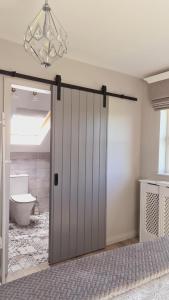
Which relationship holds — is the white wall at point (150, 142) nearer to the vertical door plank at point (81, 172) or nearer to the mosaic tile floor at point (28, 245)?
the vertical door plank at point (81, 172)

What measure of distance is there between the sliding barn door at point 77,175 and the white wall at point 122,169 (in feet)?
0.48

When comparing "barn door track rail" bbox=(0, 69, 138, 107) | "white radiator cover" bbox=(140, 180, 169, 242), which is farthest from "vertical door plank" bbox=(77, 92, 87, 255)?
"white radiator cover" bbox=(140, 180, 169, 242)

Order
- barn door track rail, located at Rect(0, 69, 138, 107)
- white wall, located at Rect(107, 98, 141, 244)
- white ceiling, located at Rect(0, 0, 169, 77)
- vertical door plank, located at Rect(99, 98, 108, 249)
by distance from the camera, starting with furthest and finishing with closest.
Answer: white wall, located at Rect(107, 98, 141, 244) → vertical door plank, located at Rect(99, 98, 108, 249) → barn door track rail, located at Rect(0, 69, 138, 107) → white ceiling, located at Rect(0, 0, 169, 77)

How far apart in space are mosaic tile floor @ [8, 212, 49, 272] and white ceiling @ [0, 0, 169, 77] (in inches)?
93.7

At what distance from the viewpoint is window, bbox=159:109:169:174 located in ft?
10.6

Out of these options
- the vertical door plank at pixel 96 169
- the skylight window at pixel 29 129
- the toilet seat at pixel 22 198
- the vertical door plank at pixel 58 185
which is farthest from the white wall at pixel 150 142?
the toilet seat at pixel 22 198

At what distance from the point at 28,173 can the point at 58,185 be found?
1.93 metres

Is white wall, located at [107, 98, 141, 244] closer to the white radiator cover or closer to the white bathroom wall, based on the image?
the white radiator cover

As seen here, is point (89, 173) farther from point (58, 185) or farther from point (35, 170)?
point (35, 170)

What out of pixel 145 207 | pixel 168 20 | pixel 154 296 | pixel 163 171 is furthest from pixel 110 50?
pixel 154 296

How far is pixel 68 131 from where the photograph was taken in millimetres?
2721

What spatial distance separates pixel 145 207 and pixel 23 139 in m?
2.42

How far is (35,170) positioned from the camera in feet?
14.8

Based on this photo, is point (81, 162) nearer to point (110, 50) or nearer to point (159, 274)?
point (110, 50)
